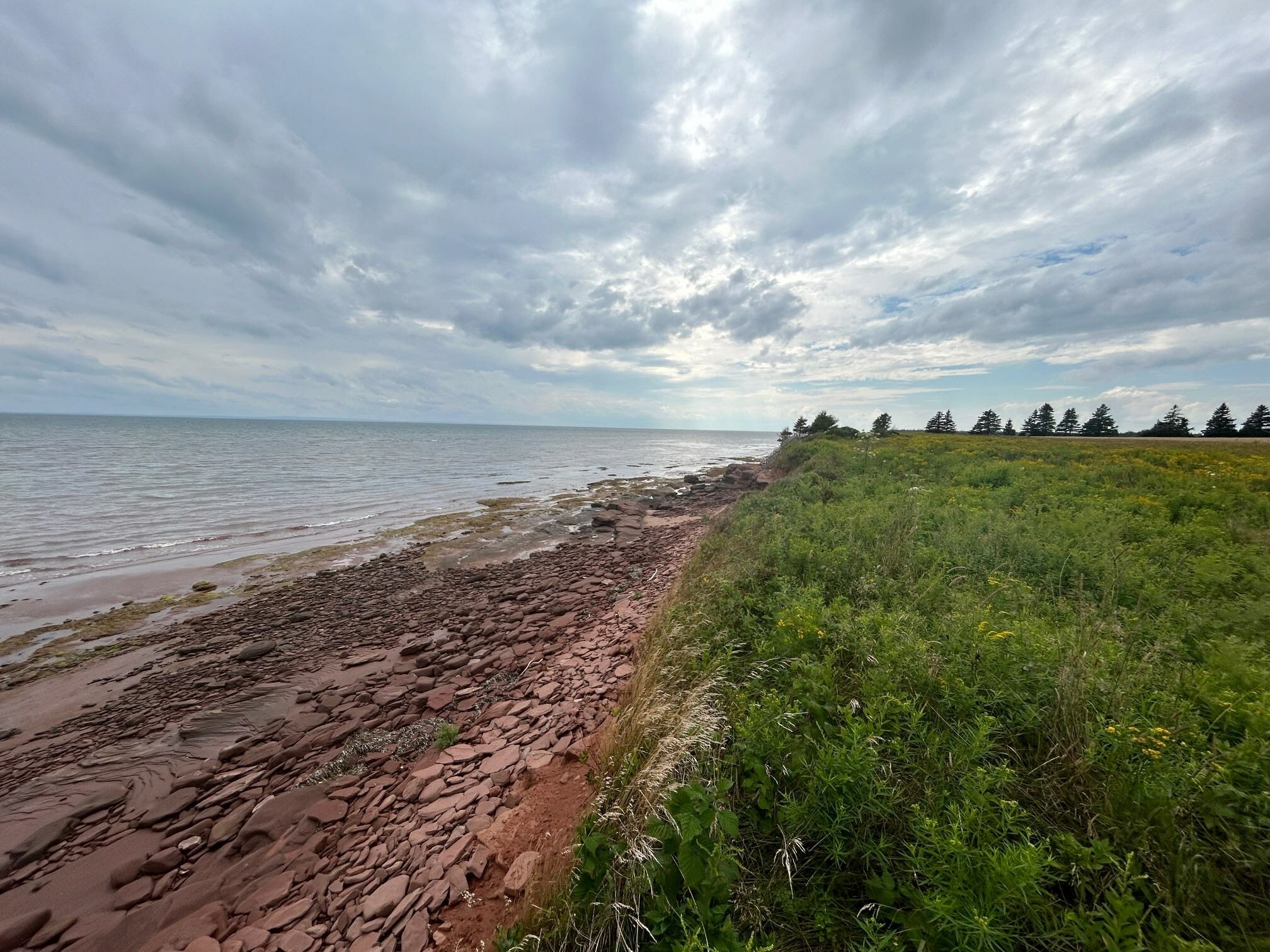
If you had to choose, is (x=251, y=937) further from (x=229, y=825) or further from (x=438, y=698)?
(x=438, y=698)

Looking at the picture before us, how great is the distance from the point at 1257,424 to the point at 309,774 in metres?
68.9

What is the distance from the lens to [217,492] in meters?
25.7

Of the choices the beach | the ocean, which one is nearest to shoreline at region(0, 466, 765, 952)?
the beach

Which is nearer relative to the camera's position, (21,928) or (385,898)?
(385,898)

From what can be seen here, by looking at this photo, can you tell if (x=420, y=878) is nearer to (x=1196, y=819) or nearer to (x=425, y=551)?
(x=1196, y=819)

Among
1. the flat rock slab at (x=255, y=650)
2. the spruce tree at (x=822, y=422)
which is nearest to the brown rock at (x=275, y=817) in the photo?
the flat rock slab at (x=255, y=650)

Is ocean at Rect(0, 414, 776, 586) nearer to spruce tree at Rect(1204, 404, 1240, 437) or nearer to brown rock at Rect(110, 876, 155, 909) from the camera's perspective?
brown rock at Rect(110, 876, 155, 909)

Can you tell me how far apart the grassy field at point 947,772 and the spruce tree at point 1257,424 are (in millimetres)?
55545

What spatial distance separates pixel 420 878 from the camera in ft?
12.7

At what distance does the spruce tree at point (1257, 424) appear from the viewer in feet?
124

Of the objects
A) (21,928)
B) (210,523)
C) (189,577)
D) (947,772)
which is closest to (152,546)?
(210,523)

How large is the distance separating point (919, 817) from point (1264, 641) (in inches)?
167

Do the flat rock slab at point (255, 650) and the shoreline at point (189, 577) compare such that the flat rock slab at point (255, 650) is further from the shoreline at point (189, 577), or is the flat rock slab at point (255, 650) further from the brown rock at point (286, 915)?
the brown rock at point (286, 915)

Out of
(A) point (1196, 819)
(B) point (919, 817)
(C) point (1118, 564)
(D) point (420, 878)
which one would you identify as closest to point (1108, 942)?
(B) point (919, 817)
